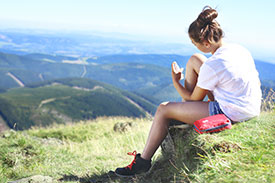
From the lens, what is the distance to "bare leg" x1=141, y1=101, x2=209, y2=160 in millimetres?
3338

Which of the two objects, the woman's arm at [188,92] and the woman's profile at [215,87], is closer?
the woman's profile at [215,87]

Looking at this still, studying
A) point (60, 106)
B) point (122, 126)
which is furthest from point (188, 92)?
point (60, 106)

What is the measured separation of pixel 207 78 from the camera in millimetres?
3068

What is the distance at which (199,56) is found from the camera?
375 cm

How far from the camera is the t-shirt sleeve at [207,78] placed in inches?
119

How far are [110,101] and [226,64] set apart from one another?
13058cm

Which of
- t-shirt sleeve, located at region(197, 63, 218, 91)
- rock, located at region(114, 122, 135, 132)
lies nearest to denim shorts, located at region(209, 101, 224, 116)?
t-shirt sleeve, located at region(197, 63, 218, 91)

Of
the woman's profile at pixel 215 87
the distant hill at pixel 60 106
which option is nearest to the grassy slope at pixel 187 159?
the woman's profile at pixel 215 87

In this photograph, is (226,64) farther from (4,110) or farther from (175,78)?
(4,110)

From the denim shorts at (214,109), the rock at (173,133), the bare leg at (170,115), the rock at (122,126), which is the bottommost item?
the rock at (122,126)

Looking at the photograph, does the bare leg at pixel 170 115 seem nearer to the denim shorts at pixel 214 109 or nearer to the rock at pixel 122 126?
the denim shorts at pixel 214 109

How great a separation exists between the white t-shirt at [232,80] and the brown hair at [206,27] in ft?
0.67

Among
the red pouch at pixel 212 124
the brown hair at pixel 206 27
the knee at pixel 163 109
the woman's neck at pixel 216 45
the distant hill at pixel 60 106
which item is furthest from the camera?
the distant hill at pixel 60 106

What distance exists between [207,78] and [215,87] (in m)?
0.21
